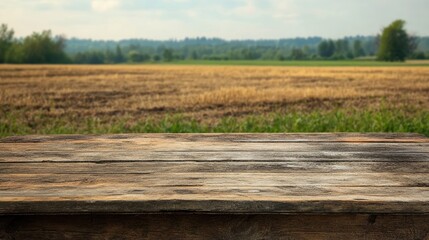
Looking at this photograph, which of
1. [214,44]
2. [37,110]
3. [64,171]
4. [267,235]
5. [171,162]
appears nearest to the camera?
[267,235]

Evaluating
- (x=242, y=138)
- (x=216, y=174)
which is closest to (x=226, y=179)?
(x=216, y=174)

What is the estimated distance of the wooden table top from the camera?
5.06 feet

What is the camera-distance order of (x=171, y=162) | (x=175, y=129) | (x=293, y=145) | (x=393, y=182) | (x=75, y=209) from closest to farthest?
(x=75, y=209), (x=393, y=182), (x=171, y=162), (x=293, y=145), (x=175, y=129)

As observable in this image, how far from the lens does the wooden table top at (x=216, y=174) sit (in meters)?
1.54

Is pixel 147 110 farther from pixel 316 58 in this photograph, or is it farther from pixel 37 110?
pixel 316 58

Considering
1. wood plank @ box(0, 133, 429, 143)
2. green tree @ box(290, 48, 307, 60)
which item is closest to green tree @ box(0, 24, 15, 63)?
green tree @ box(290, 48, 307, 60)

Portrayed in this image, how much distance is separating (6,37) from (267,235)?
4995cm

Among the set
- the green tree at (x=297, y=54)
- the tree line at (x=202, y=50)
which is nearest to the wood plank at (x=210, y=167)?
the tree line at (x=202, y=50)

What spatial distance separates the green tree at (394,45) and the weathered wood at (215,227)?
102 feet

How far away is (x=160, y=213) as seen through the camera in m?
1.57

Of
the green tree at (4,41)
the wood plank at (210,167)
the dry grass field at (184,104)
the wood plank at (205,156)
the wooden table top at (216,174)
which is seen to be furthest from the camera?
the green tree at (4,41)

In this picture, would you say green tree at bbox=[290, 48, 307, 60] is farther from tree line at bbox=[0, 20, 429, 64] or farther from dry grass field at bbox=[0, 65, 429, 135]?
dry grass field at bbox=[0, 65, 429, 135]

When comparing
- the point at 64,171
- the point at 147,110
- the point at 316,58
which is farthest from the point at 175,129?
the point at 316,58

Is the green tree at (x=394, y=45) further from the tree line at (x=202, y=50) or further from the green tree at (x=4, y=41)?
the green tree at (x=4, y=41)
